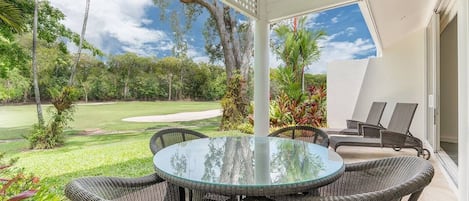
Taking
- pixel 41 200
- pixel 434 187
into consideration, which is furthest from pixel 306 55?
pixel 41 200

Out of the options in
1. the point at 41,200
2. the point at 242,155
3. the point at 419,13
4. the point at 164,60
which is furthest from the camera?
the point at 164,60

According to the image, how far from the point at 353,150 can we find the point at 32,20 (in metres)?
5.67

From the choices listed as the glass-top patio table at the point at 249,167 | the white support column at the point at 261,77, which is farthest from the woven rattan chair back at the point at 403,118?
the glass-top patio table at the point at 249,167

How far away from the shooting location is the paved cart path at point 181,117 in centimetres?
566

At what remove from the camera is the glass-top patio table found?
1.28 m

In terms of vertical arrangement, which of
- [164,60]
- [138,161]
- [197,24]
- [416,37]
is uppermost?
[197,24]

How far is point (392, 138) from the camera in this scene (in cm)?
445

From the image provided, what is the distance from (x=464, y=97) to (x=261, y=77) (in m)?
2.69

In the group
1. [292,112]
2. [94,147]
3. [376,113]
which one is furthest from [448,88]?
[94,147]

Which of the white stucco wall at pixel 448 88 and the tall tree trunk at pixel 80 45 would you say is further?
the white stucco wall at pixel 448 88

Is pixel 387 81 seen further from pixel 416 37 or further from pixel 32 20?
pixel 32 20

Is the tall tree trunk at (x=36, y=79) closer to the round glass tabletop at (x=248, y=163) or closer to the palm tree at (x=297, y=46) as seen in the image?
the round glass tabletop at (x=248, y=163)

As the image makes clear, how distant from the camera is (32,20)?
3.52 meters

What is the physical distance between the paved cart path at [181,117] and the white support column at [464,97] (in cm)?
511
